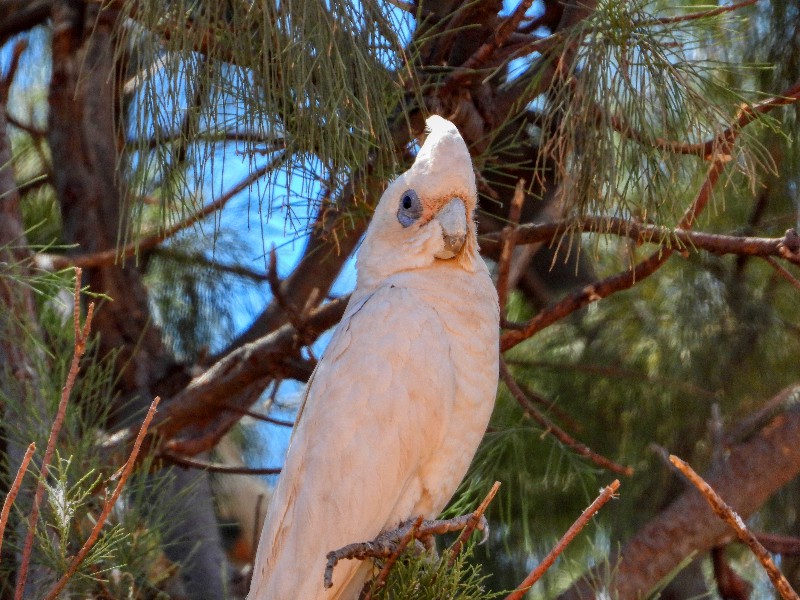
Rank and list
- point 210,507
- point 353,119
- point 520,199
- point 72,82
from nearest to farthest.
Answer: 1. point 353,119
2. point 520,199
3. point 210,507
4. point 72,82

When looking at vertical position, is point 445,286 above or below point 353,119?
below

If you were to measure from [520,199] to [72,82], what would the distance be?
1.98 m

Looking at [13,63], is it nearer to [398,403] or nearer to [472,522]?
[398,403]

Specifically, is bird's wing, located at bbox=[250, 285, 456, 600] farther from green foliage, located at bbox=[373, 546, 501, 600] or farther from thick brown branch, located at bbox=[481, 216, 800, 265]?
thick brown branch, located at bbox=[481, 216, 800, 265]

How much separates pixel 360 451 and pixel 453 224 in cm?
51

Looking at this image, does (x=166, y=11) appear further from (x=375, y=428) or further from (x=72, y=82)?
(x=72, y=82)

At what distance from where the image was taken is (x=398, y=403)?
6.96ft

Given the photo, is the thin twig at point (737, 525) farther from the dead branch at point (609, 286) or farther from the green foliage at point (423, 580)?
the dead branch at point (609, 286)

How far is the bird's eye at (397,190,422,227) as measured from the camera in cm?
226

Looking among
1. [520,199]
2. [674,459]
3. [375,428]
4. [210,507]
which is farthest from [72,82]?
[674,459]

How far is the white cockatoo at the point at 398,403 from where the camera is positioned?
2111mm

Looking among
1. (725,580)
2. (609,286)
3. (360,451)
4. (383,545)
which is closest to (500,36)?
(609,286)

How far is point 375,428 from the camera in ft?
6.97

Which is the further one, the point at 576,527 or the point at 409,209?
the point at 409,209
